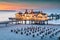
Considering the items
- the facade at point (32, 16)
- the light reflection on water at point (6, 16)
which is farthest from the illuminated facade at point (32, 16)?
the light reflection on water at point (6, 16)

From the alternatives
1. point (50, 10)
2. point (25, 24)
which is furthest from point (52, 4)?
point (25, 24)

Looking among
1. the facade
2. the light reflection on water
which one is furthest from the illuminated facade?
the light reflection on water

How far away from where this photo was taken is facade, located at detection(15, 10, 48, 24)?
2598 millimetres

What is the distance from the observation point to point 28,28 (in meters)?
2.58

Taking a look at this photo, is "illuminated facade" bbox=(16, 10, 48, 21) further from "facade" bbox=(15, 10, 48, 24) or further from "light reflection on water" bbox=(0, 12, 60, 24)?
"light reflection on water" bbox=(0, 12, 60, 24)

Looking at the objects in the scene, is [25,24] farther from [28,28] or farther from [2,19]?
[2,19]

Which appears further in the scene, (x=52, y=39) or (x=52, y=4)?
(x=52, y=4)

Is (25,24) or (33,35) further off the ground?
(25,24)

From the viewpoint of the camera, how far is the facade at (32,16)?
8.52 ft

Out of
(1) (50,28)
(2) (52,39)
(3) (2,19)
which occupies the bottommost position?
(2) (52,39)

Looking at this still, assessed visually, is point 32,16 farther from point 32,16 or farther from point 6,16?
point 6,16

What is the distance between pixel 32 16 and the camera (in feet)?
8.57

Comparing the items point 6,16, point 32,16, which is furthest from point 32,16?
point 6,16

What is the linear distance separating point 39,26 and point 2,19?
631mm
